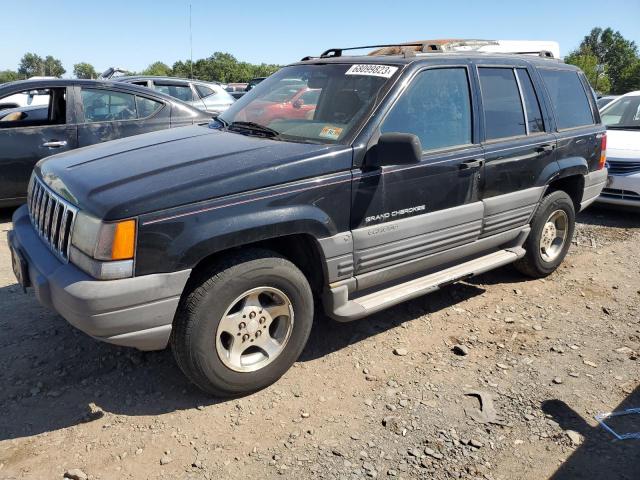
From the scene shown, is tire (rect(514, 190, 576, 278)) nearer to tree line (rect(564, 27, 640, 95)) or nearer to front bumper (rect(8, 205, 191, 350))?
front bumper (rect(8, 205, 191, 350))

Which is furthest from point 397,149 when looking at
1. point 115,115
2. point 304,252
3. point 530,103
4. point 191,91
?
point 191,91

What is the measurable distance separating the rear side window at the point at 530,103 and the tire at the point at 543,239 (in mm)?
651

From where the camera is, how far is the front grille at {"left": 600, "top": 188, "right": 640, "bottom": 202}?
6.94m

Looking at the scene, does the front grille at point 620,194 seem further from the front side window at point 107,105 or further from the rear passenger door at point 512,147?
the front side window at point 107,105

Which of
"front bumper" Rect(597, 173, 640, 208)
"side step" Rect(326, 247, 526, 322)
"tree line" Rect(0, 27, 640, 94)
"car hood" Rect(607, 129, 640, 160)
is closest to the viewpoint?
"side step" Rect(326, 247, 526, 322)

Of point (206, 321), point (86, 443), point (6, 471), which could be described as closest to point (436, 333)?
point (206, 321)

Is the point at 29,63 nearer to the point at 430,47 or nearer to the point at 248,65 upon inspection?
the point at 248,65

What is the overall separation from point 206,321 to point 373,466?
3.60ft

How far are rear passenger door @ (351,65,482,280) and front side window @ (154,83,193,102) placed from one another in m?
7.40

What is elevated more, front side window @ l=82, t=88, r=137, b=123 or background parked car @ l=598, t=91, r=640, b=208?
front side window @ l=82, t=88, r=137, b=123

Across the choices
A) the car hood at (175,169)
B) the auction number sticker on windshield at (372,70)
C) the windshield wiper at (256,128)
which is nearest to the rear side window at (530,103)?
the auction number sticker on windshield at (372,70)

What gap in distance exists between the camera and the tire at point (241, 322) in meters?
2.82

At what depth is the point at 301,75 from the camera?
407 cm

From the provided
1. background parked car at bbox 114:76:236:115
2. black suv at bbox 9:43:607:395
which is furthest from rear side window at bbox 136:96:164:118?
background parked car at bbox 114:76:236:115
